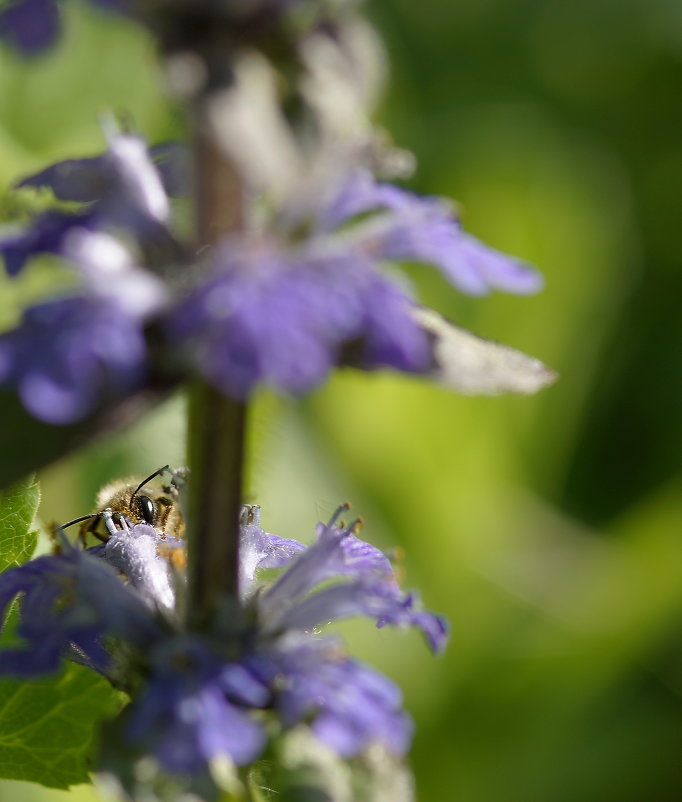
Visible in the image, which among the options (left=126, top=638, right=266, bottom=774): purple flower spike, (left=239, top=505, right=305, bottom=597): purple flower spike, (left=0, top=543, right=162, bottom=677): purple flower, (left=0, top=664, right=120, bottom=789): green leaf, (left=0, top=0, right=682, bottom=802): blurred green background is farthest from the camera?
(left=0, top=0, right=682, bottom=802): blurred green background

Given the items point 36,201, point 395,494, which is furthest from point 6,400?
point 395,494

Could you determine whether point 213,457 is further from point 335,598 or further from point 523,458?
point 523,458

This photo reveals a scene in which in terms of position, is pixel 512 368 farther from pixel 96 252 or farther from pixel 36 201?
pixel 36 201

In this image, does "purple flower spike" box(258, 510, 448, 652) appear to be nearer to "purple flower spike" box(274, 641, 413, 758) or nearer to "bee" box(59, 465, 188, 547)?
"purple flower spike" box(274, 641, 413, 758)

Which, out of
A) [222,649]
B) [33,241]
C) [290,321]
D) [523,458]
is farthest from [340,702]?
[523,458]

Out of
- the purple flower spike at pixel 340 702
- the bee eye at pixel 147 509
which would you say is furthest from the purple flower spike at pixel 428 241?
the bee eye at pixel 147 509

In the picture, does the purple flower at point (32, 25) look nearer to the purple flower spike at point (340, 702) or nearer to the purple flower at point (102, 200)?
the purple flower at point (102, 200)

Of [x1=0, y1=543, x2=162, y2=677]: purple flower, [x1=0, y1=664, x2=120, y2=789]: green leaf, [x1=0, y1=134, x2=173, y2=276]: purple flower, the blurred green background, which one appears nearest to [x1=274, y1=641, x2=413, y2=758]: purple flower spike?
[x1=0, y1=543, x2=162, y2=677]: purple flower
